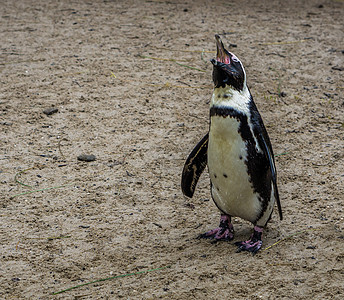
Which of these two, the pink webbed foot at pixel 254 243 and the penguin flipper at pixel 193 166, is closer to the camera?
the pink webbed foot at pixel 254 243

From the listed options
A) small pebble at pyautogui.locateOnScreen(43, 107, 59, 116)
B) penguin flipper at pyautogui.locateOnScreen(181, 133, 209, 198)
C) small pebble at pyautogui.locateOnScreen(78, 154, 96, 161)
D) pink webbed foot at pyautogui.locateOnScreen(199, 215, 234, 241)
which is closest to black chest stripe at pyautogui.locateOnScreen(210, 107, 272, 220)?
pink webbed foot at pyautogui.locateOnScreen(199, 215, 234, 241)

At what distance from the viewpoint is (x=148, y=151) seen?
4.00 meters

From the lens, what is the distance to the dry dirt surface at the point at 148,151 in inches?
106

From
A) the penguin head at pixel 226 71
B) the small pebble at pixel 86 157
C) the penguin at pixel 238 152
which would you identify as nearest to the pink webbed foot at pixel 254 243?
the penguin at pixel 238 152

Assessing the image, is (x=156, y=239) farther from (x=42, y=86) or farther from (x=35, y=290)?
(x=42, y=86)

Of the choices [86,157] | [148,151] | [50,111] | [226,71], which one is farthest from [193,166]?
[50,111]

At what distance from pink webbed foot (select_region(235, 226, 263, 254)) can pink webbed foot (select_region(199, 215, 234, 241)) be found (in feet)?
0.28

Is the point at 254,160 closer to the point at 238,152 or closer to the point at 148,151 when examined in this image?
the point at 238,152

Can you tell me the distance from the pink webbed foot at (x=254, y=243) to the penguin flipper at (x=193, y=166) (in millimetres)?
461

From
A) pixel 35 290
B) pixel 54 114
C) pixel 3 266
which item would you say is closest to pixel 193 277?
pixel 35 290

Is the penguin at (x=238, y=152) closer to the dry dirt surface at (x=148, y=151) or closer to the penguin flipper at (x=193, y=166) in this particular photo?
the penguin flipper at (x=193, y=166)

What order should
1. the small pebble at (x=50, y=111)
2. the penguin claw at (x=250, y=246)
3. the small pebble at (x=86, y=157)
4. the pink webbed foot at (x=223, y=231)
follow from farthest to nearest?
1. the small pebble at (x=50, y=111)
2. the small pebble at (x=86, y=157)
3. the pink webbed foot at (x=223, y=231)
4. the penguin claw at (x=250, y=246)

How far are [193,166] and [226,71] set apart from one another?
72cm

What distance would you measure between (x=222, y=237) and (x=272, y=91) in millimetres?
2417
